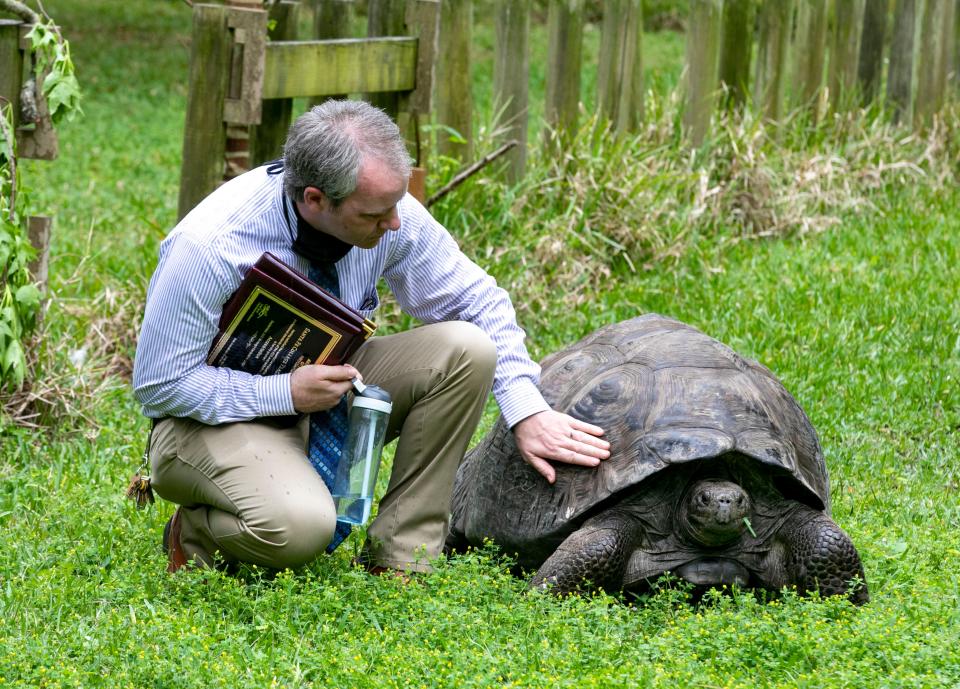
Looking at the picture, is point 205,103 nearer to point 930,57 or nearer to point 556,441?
point 556,441

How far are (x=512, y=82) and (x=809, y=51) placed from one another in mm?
2904

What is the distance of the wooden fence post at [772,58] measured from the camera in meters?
8.34

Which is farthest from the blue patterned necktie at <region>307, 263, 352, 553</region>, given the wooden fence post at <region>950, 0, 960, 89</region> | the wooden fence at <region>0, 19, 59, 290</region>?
the wooden fence post at <region>950, 0, 960, 89</region>

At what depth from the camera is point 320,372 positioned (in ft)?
11.7

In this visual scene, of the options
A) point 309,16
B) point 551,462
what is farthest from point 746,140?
point 309,16

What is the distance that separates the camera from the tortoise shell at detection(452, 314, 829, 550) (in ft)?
11.9

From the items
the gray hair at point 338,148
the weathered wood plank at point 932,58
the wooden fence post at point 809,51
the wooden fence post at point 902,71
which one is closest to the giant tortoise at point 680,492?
the gray hair at point 338,148

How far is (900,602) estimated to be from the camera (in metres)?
3.48

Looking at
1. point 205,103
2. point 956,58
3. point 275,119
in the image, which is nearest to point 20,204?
point 205,103

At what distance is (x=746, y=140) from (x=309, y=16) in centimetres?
1253

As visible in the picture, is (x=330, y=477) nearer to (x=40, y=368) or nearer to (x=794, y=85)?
(x=40, y=368)

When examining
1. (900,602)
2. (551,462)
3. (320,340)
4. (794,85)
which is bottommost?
(900,602)

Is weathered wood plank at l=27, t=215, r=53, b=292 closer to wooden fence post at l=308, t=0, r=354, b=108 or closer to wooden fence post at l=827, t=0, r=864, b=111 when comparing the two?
wooden fence post at l=308, t=0, r=354, b=108

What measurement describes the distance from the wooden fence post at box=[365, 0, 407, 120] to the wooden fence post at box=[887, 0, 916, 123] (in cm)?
472
